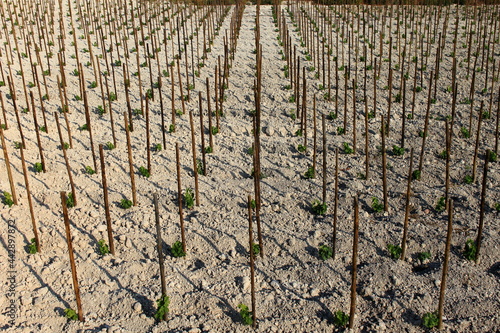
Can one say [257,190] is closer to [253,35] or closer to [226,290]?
[226,290]

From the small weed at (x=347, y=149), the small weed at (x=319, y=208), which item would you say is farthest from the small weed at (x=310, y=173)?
the small weed at (x=347, y=149)

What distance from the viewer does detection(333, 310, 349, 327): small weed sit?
191 inches

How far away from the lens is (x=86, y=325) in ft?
16.0

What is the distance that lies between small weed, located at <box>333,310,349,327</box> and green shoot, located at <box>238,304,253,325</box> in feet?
3.04

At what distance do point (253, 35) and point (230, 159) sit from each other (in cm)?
1005

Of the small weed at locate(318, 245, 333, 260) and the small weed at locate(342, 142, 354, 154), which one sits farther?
the small weed at locate(342, 142, 354, 154)

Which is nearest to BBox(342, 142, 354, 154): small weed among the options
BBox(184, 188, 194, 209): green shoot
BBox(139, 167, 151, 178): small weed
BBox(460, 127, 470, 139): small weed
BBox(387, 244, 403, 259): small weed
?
BBox(460, 127, 470, 139): small weed

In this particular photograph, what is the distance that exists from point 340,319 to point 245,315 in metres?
1.03

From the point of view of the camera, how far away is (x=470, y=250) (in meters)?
5.79

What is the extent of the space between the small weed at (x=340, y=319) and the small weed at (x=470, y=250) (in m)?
2.02

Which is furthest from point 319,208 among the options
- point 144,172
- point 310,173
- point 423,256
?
point 144,172

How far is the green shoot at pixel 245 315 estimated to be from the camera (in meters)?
4.86

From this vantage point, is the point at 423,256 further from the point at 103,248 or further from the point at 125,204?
the point at 125,204

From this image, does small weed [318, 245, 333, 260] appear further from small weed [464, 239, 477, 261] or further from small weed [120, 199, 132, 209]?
small weed [120, 199, 132, 209]
